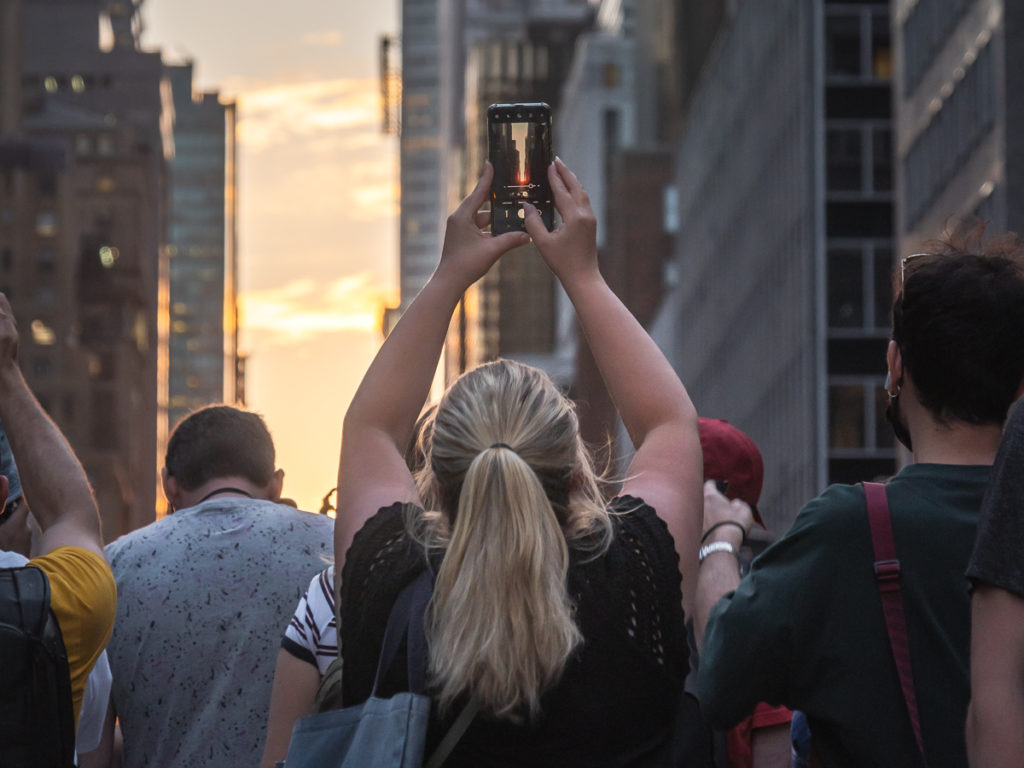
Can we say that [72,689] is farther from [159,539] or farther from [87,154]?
[87,154]

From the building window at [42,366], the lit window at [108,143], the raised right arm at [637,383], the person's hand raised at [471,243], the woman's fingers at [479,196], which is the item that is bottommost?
the building window at [42,366]

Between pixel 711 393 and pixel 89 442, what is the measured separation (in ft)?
184

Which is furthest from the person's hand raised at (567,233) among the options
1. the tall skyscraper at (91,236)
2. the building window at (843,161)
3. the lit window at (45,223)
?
the lit window at (45,223)

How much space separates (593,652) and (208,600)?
7.59 feet

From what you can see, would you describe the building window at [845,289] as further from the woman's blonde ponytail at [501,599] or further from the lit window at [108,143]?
the lit window at [108,143]

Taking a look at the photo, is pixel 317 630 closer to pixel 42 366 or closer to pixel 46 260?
pixel 42 366

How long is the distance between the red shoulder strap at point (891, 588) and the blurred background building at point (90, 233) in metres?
103

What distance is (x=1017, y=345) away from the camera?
168 inches

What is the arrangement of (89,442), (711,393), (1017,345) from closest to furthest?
(1017,345), (711,393), (89,442)

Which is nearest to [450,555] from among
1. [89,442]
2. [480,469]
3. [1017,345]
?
[480,469]

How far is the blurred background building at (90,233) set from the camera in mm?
115500

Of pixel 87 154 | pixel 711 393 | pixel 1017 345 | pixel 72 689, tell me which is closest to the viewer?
pixel 1017 345

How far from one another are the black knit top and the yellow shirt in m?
0.73

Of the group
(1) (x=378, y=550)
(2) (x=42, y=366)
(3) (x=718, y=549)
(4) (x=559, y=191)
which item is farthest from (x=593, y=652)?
(2) (x=42, y=366)
